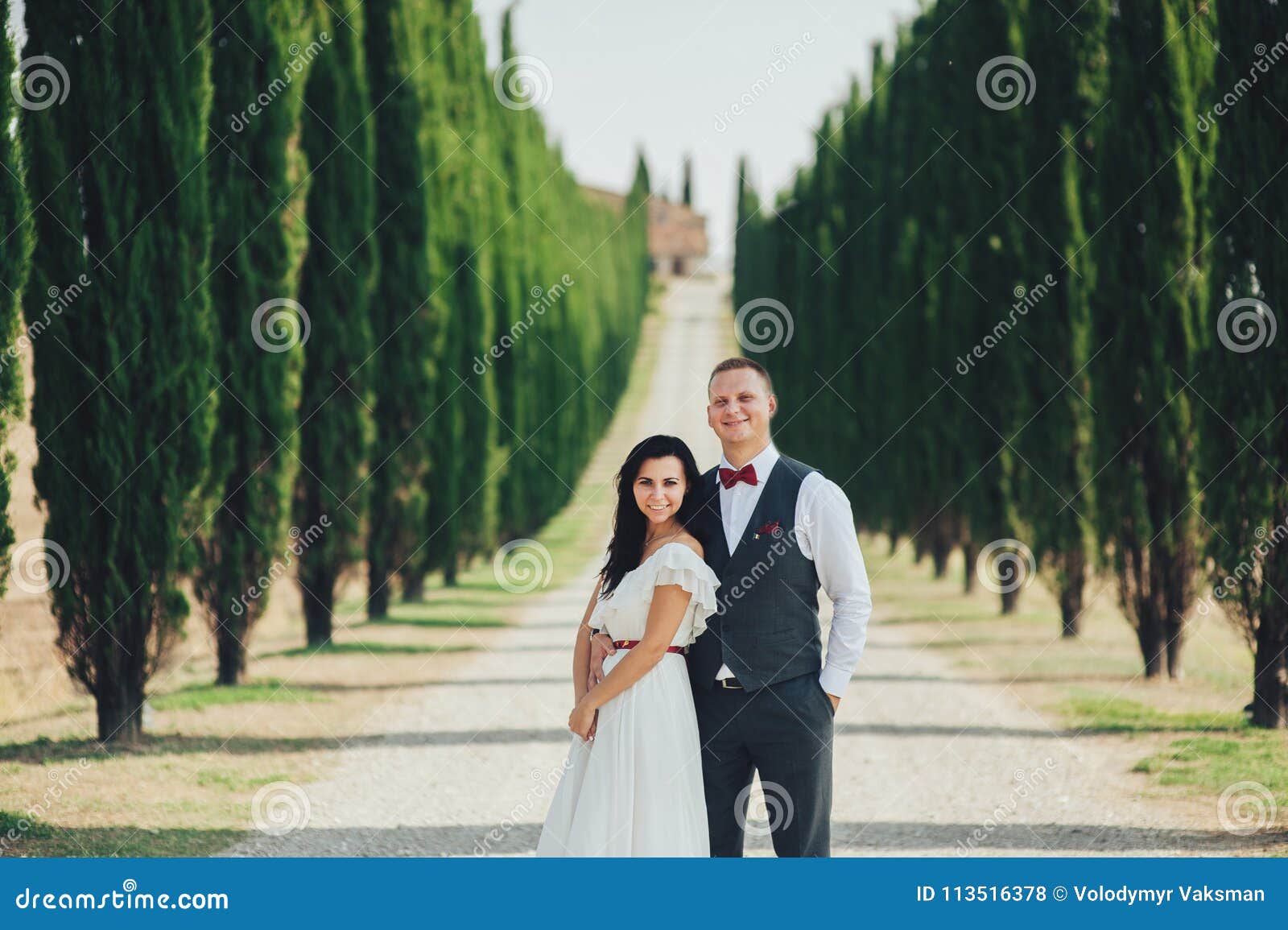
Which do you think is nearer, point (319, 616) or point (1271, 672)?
point (1271, 672)

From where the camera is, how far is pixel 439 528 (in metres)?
15.3

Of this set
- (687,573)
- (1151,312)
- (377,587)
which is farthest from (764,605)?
(377,587)

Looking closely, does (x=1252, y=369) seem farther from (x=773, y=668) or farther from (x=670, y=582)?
(x=670, y=582)

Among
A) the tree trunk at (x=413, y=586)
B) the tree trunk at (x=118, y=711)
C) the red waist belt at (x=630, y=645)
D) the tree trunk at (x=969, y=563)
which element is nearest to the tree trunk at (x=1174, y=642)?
the tree trunk at (x=969, y=563)

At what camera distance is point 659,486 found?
12.8ft

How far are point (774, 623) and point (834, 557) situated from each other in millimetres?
285

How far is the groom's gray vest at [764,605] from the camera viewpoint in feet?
12.9

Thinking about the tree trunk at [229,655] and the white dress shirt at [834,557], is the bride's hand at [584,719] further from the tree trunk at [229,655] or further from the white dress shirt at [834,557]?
the tree trunk at [229,655]

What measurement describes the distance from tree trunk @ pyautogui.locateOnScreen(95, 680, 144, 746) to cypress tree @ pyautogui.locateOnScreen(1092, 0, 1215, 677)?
25.3ft

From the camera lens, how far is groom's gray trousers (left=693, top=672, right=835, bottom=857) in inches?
155

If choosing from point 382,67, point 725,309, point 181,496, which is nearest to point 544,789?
point 181,496

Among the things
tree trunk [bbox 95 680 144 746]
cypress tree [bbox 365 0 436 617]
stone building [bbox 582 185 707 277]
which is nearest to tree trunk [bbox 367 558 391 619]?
cypress tree [bbox 365 0 436 617]

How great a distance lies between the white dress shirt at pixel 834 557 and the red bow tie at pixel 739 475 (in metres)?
0.02

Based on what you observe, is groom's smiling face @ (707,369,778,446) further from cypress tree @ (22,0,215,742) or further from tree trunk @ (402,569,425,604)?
tree trunk @ (402,569,425,604)
